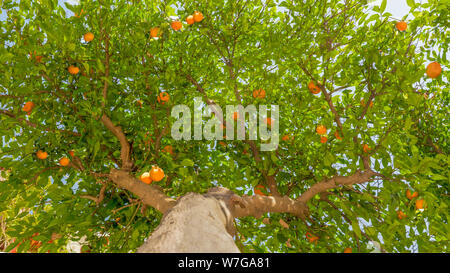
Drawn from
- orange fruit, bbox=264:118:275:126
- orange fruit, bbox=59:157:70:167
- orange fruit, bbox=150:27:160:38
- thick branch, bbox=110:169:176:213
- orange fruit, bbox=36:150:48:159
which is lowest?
thick branch, bbox=110:169:176:213

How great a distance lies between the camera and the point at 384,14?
8.18 feet

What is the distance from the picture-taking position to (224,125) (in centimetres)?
320

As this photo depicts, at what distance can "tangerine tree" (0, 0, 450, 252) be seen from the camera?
219 centimetres

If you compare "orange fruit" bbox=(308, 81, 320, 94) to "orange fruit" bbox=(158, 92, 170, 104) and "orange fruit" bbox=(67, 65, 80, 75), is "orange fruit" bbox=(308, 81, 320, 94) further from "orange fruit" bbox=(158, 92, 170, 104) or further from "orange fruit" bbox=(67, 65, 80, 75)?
"orange fruit" bbox=(67, 65, 80, 75)

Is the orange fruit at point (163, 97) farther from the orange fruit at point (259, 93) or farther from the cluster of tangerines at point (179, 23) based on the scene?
the orange fruit at point (259, 93)

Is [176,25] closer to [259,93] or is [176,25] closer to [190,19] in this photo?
[190,19]

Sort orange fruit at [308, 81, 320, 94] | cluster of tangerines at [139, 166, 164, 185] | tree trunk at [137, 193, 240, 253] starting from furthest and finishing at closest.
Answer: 1. orange fruit at [308, 81, 320, 94]
2. cluster of tangerines at [139, 166, 164, 185]
3. tree trunk at [137, 193, 240, 253]

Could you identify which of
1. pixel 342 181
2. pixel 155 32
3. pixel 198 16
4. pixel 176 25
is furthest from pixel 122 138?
pixel 342 181

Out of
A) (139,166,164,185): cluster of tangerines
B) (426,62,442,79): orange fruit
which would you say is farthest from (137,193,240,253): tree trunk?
(426,62,442,79): orange fruit

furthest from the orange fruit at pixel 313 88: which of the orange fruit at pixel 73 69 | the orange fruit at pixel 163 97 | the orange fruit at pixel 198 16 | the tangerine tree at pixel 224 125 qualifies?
the orange fruit at pixel 73 69

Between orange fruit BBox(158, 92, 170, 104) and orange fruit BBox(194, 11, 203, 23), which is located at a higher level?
orange fruit BBox(194, 11, 203, 23)

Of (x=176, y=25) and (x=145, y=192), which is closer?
(x=145, y=192)

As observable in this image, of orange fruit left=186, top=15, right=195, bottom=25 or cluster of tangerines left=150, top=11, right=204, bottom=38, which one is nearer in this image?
cluster of tangerines left=150, top=11, right=204, bottom=38

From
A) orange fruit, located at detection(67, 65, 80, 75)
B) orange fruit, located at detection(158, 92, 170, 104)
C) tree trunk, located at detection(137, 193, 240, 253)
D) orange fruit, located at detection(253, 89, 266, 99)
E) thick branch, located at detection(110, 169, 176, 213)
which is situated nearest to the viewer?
tree trunk, located at detection(137, 193, 240, 253)
